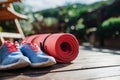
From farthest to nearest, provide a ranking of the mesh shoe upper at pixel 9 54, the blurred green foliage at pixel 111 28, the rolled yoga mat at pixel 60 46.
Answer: the blurred green foliage at pixel 111 28 < the rolled yoga mat at pixel 60 46 < the mesh shoe upper at pixel 9 54

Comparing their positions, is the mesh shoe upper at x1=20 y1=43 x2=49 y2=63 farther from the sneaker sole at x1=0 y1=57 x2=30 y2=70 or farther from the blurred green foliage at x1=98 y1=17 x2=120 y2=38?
the blurred green foliage at x1=98 y1=17 x2=120 y2=38

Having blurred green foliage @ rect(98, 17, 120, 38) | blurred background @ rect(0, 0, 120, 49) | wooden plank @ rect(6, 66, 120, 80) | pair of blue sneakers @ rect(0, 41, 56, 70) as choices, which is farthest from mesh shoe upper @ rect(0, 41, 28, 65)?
blurred green foliage @ rect(98, 17, 120, 38)

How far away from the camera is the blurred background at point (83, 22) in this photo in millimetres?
6520

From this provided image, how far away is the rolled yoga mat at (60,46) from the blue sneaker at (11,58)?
32 centimetres

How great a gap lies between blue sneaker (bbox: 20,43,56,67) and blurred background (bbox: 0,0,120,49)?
8.06ft

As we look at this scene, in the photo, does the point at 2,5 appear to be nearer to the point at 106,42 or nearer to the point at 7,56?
the point at 7,56

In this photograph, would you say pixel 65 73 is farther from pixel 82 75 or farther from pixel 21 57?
pixel 21 57

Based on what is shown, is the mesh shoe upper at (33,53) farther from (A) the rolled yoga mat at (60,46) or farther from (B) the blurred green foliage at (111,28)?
(B) the blurred green foliage at (111,28)

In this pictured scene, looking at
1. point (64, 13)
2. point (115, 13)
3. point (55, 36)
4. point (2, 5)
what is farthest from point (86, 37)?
point (55, 36)

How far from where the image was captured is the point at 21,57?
1.39 metres

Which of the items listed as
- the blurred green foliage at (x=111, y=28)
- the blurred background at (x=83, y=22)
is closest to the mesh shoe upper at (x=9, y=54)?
the blurred background at (x=83, y=22)

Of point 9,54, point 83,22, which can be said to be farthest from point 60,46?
point 83,22

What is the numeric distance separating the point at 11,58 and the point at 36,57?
138 millimetres

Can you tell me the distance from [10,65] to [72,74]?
0.32 metres
